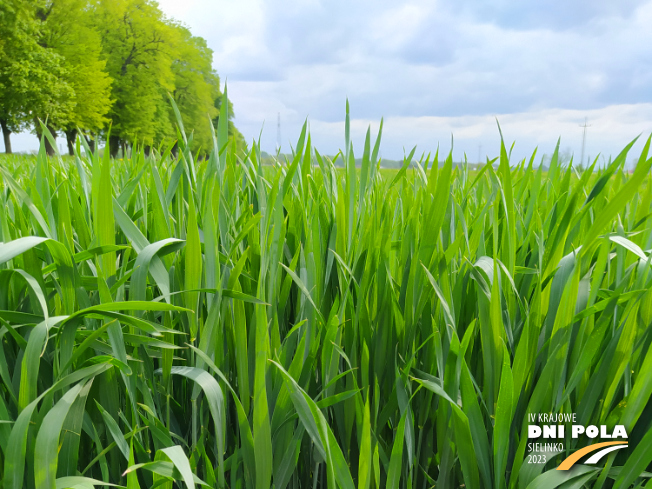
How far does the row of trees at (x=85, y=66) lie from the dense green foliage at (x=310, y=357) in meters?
17.0

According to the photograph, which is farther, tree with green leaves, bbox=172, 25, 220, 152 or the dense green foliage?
tree with green leaves, bbox=172, 25, 220, 152

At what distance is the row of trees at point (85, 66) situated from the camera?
17.7 metres

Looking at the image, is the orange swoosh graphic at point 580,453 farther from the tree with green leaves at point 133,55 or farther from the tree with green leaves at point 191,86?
the tree with green leaves at point 191,86

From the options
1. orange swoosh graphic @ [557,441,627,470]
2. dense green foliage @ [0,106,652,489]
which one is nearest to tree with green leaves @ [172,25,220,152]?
dense green foliage @ [0,106,652,489]

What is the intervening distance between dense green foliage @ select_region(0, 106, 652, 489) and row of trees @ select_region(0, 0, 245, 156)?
17012 mm

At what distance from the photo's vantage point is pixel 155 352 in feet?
1.93

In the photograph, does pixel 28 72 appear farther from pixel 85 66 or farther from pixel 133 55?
pixel 133 55

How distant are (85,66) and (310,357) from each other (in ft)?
78.8

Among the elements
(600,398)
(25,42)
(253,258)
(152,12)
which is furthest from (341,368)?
(152,12)

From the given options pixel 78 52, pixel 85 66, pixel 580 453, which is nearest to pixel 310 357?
pixel 580 453

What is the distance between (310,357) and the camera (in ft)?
1.77

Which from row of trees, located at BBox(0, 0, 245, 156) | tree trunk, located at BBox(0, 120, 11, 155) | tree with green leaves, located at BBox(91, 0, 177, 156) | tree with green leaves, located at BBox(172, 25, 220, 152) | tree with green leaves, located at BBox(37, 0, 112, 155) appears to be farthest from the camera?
tree with green leaves, located at BBox(172, 25, 220, 152)

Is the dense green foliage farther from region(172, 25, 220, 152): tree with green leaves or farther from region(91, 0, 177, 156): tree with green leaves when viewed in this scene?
region(172, 25, 220, 152): tree with green leaves

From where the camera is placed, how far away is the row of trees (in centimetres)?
1769
